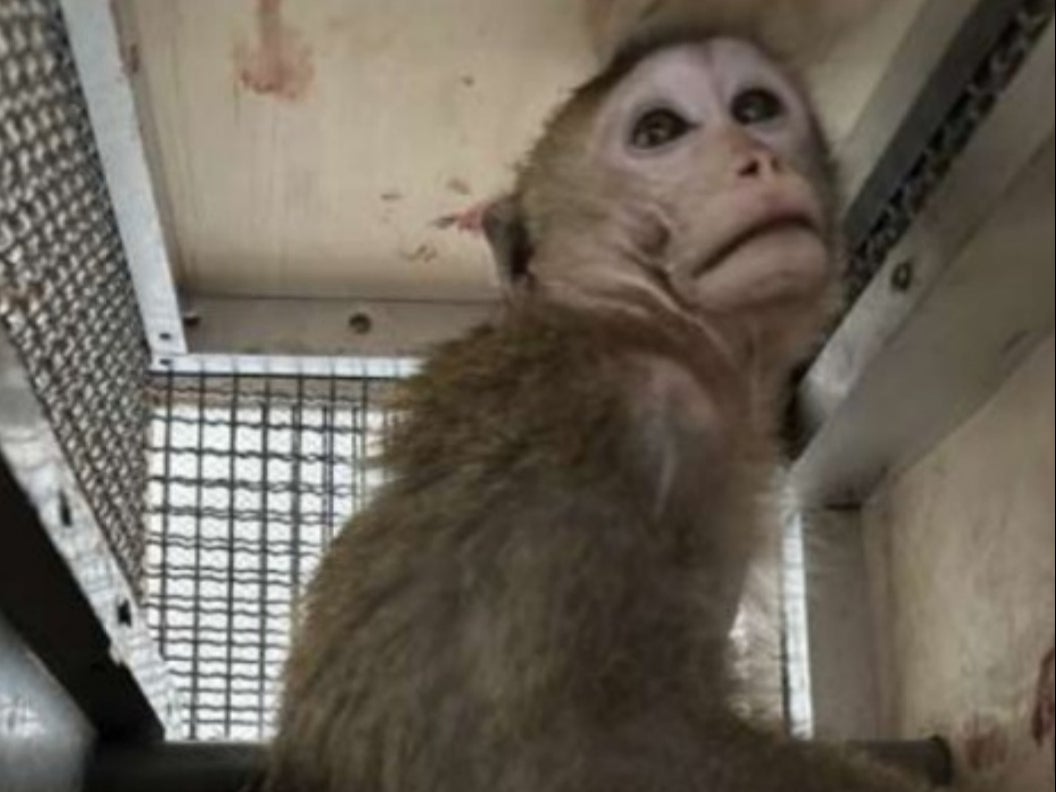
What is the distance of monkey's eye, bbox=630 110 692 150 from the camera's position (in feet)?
4.36

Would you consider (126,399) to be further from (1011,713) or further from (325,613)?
(1011,713)

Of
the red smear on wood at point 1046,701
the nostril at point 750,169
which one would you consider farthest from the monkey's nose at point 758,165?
the red smear on wood at point 1046,701

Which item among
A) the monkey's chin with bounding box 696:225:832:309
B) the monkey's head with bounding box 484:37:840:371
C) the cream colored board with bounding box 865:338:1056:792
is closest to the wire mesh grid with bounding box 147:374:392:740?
the monkey's head with bounding box 484:37:840:371

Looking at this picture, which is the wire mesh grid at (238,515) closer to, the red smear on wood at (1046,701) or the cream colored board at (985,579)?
the cream colored board at (985,579)

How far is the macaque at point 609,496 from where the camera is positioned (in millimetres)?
971

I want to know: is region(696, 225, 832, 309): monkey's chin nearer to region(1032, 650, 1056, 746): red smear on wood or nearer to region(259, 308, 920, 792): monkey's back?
region(259, 308, 920, 792): monkey's back

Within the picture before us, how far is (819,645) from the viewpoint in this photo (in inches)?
47.2

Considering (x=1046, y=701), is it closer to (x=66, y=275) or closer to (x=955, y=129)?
(x=955, y=129)

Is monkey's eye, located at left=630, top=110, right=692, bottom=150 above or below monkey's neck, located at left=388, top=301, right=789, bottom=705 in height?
above

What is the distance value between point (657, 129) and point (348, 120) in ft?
0.69

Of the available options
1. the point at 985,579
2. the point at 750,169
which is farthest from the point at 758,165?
the point at 985,579

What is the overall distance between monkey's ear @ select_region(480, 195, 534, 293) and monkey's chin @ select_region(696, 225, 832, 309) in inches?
12.1

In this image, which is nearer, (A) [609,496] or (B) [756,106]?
(A) [609,496]

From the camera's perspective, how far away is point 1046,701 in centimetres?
48
